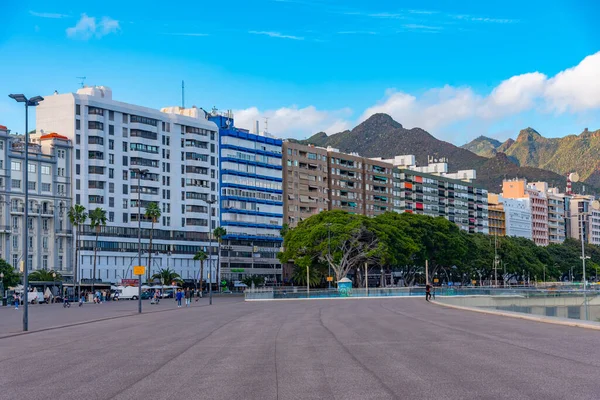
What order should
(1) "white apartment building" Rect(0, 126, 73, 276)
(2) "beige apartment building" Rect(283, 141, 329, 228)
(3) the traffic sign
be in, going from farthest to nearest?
(2) "beige apartment building" Rect(283, 141, 329, 228), (1) "white apartment building" Rect(0, 126, 73, 276), (3) the traffic sign

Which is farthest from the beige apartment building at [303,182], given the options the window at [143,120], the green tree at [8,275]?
the green tree at [8,275]

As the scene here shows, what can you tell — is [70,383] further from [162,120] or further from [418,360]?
[162,120]

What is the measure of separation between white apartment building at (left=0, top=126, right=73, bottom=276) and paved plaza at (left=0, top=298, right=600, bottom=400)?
9627 centimetres

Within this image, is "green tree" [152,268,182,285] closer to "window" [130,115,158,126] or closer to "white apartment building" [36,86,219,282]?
"white apartment building" [36,86,219,282]

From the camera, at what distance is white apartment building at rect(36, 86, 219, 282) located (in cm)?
13688

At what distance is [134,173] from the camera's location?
146 metres

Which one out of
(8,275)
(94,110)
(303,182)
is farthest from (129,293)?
(303,182)

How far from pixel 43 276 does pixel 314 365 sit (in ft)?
344

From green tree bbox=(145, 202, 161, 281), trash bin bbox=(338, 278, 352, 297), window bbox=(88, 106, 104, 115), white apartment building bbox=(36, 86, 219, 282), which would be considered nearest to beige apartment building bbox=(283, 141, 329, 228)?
white apartment building bbox=(36, 86, 219, 282)

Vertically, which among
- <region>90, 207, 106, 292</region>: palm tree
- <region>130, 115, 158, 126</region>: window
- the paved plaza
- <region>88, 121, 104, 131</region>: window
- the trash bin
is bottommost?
the trash bin

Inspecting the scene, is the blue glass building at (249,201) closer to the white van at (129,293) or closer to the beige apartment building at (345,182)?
the beige apartment building at (345,182)

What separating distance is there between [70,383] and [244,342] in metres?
10.9

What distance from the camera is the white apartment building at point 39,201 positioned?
123m

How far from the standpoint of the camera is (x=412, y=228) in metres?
144
